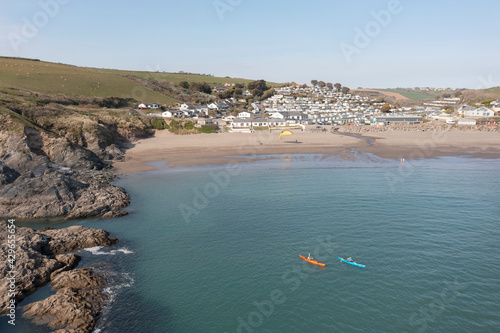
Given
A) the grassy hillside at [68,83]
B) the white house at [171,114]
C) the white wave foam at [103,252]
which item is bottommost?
the white wave foam at [103,252]

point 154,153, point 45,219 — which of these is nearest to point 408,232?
point 45,219

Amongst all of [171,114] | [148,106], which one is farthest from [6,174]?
[148,106]

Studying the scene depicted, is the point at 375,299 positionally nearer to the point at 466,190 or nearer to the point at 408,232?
the point at 408,232

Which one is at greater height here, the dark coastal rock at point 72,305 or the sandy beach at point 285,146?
the sandy beach at point 285,146

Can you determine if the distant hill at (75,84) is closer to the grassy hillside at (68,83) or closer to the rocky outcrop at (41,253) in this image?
the grassy hillside at (68,83)

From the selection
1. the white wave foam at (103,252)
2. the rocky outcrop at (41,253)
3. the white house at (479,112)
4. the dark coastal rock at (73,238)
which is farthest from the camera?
the white house at (479,112)

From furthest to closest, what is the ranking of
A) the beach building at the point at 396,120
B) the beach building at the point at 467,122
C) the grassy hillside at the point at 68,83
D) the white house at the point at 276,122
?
1. the beach building at the point at 396,120
2. the beach building at the point at 467,122
3. the white house at the point at 276,122
4. the grassy hillside at the point at 68,83

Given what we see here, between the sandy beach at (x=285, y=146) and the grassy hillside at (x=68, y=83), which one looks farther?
the grassy hillside at (x=68, y=83)

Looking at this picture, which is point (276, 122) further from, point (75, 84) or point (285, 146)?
Answer: point (75, 84)

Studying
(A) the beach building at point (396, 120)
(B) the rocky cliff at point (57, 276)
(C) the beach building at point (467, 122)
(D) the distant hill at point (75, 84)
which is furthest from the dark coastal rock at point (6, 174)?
(C) the beach building at point (467, 122)
